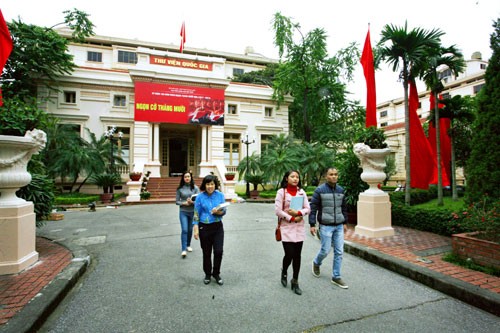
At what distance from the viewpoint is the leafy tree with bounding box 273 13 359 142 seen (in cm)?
2425

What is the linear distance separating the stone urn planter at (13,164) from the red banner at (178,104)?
51.4 feet

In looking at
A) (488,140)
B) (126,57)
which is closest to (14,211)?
(488,140)

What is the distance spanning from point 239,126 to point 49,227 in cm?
1668

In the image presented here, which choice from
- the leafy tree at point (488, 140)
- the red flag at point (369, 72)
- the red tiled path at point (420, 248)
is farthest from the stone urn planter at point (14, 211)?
the red flag at point (369, 72)

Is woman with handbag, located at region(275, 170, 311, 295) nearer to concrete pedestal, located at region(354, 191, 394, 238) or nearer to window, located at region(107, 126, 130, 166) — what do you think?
concrete pedestal, located at region(354, 191, 394, 238)

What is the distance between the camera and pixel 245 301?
11.1 ft

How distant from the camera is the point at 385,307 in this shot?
10.7ft

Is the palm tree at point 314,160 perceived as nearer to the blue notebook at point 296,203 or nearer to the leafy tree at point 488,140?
the leafy tree at point 488,140

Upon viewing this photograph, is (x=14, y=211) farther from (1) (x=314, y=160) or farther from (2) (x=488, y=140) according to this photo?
(1) (x=314, y=160)

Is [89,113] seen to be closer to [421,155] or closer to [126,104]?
[126,104]

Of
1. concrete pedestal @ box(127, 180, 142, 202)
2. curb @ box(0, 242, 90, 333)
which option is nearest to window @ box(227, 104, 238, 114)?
concrete pedestal @ box(127, 180, 142, 202)

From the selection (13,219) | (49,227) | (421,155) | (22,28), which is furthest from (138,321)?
(22,28)

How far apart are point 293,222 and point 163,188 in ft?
49.8

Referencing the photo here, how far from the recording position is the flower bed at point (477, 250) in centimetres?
406
